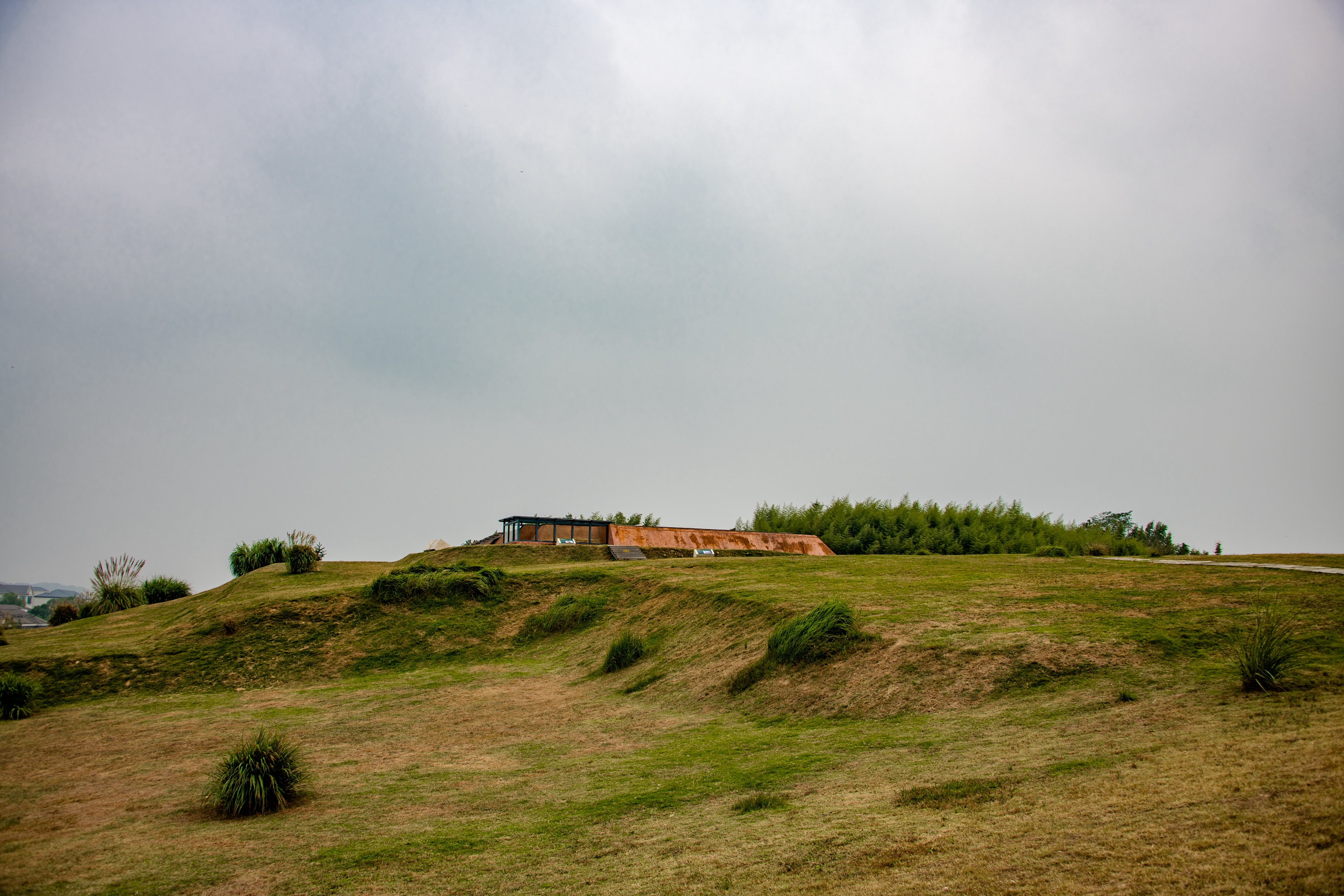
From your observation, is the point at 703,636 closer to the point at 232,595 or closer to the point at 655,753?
the point at 655,753

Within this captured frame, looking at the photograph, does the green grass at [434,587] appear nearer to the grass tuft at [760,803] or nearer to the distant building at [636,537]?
the distant building at [636,537]

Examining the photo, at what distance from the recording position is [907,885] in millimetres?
4336

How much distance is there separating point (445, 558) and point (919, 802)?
2413cm

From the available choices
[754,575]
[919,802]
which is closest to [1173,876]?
[919,802]

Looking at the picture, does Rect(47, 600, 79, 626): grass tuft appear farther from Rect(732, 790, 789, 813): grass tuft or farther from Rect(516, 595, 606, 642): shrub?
Rect(732, 790, 789, 813): grass tuft

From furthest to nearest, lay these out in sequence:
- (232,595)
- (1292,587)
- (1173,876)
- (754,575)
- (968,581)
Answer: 1. (232,595)
2. (754,575)
3. (968,581)
4. (1292,587)
5. (1173,876)

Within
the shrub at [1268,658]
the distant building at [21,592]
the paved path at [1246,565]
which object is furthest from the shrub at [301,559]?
the distant building at [21,592]

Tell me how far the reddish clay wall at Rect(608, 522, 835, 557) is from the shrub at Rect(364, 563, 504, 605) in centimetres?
936

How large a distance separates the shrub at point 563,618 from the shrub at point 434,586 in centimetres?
215

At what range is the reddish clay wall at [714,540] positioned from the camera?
31.6m

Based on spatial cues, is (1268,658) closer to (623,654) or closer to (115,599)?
(623,654)

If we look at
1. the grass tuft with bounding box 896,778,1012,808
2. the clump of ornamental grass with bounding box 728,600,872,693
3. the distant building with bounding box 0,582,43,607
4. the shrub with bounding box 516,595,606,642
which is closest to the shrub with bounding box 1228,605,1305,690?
the grass tuft with bounding box 896,778,1012,808

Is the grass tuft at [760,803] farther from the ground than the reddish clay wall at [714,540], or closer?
closer

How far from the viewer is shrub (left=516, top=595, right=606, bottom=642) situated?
19.4m
